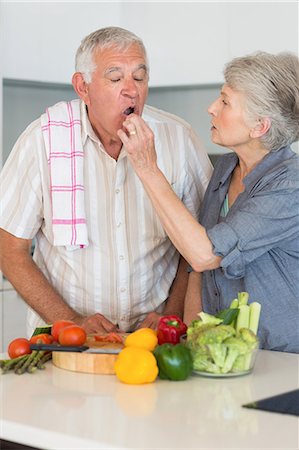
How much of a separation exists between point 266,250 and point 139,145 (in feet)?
1.36

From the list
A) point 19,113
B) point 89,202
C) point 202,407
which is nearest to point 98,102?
point 89,202

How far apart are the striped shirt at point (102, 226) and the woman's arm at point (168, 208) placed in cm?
24

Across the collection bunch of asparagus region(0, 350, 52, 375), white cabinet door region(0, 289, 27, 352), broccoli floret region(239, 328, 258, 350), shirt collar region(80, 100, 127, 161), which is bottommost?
white cabinet door region(0, 289, 27, 352)

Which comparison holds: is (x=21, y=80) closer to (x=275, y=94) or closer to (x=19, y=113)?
(x=19, y=113)

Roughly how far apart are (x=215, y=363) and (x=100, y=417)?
0.34m

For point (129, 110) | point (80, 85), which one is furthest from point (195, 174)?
point (80, 85)

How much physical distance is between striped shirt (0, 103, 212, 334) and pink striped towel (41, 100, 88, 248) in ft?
0.09

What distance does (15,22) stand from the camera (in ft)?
12.0

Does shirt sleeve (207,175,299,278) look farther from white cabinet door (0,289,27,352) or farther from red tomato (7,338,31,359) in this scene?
white cabinet door (0,289,27,352)

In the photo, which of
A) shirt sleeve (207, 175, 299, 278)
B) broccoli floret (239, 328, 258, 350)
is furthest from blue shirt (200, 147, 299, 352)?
broccoli floret (239, 328, 258, 350)

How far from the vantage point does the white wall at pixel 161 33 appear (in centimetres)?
356

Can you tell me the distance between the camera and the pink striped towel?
2418 millimetres

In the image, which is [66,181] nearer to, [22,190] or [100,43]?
[22,190]

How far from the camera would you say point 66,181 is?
243 cm
